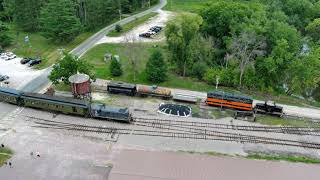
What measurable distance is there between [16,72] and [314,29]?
6019cm

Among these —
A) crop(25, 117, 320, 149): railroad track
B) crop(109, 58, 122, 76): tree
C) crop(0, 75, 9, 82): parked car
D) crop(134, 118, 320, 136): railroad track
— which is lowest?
crop(25, 117, 320, 149): railroad track

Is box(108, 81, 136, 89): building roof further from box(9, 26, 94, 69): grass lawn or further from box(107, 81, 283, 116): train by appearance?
box(9, 26, 94, 69): grass lawn

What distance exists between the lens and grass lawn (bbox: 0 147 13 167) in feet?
144

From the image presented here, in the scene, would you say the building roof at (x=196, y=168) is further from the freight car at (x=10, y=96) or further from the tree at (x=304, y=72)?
the tree at (x=304, y=72)

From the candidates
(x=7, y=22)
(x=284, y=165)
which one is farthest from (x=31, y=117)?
(x=7, y=22)

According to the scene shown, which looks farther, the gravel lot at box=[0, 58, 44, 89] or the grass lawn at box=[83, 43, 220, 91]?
the grass lawn at box=[83, 43, 220, 91]

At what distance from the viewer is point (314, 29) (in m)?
82.4

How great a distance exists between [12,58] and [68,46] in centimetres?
1110

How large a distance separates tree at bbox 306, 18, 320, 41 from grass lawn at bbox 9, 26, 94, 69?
4722 cm

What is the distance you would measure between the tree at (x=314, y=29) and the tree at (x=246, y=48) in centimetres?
2248

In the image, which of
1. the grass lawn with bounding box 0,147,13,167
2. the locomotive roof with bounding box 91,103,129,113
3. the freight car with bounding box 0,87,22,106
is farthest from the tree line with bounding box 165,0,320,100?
the grass lawn with bounding box 0,147,13,167

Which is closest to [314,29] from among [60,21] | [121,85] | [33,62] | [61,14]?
[121,85]

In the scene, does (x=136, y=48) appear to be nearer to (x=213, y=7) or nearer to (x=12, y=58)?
(x=213, y=7)

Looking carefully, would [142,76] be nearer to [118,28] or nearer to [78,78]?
[78,78]
